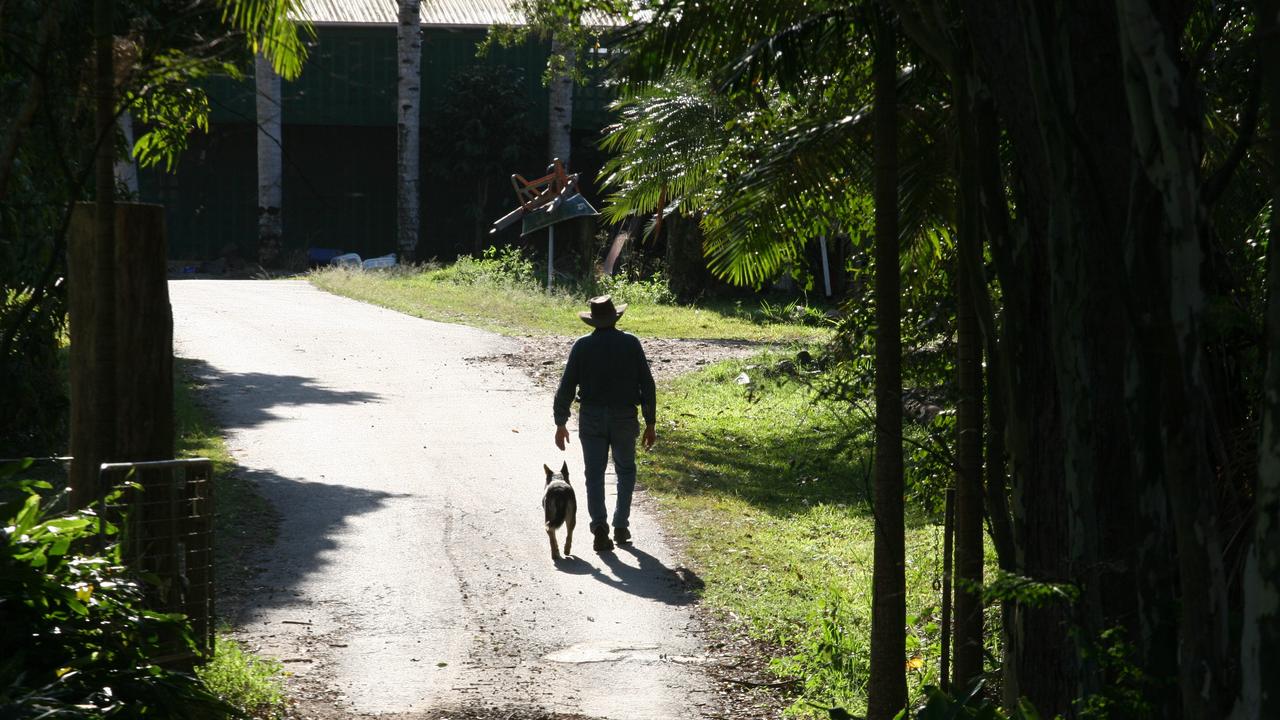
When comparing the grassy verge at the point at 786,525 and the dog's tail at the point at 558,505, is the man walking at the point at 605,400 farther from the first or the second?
the grassy verge at the point at 786,525

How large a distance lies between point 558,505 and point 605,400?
924 mm

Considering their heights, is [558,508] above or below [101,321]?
below

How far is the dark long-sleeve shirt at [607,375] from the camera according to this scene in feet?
32.1

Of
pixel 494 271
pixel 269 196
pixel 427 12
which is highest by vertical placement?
pixel 427 12

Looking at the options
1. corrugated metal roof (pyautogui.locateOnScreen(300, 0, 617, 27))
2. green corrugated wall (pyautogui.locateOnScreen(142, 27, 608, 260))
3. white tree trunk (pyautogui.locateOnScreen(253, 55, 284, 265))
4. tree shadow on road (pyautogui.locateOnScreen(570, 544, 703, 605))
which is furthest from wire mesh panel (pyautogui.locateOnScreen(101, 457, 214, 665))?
corrugated metal roof (pyautogui.locateOnScreen(300, 0, 617, 27))

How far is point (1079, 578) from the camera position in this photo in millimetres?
3967

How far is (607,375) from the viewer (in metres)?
9.80

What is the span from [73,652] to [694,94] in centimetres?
1146

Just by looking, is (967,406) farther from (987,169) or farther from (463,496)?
(463,496)

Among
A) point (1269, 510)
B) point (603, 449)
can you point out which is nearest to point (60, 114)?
A: point (603, 449)

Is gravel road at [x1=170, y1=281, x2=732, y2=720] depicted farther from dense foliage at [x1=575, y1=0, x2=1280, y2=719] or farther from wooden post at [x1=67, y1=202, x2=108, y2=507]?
dense foliage at [x1=575, y1=0, x2=1280, y2=719]

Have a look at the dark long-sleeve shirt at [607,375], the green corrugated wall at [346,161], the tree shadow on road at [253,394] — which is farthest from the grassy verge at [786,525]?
the green corrugated wall at [346,161]

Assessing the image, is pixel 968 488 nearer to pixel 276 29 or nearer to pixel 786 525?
pixel 276 29

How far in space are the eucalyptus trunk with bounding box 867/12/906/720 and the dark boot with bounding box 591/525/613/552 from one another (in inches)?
163
